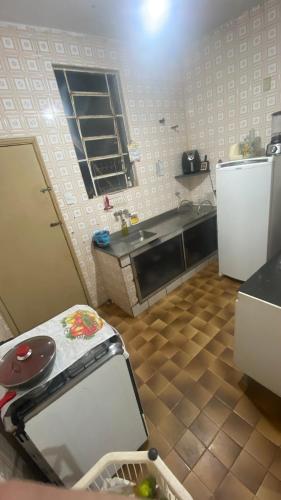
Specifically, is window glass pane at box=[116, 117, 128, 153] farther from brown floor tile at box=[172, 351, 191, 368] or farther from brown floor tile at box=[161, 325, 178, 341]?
brown floor tile at box=[172, 351, 191, 368]

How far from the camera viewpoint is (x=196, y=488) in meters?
1.04

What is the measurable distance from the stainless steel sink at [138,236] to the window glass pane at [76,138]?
972 mm

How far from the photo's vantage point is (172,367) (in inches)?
65.3

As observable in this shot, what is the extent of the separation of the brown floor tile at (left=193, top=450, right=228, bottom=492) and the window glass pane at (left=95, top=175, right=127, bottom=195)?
2.28 meters

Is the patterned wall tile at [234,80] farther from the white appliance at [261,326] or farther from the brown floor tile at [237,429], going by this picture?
the brown floor tile at [237,429]

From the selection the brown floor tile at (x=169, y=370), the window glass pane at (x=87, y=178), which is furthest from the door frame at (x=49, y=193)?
the brown floor tile at (x=169, y=370)

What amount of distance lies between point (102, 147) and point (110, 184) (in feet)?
1.31

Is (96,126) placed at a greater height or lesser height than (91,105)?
lesser

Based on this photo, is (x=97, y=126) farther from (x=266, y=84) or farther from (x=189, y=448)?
(x=189, y=448)

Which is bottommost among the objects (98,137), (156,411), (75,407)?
(156,411)

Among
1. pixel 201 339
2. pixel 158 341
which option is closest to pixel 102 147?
pixel 158 341

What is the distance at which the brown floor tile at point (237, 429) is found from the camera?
1.19m

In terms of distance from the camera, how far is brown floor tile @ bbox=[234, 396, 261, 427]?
1259 mm

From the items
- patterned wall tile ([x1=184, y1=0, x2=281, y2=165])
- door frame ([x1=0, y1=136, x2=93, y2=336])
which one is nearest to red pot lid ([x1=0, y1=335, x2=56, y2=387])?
door frame ([x1=0, y1=136, x2=93, y2=336])
